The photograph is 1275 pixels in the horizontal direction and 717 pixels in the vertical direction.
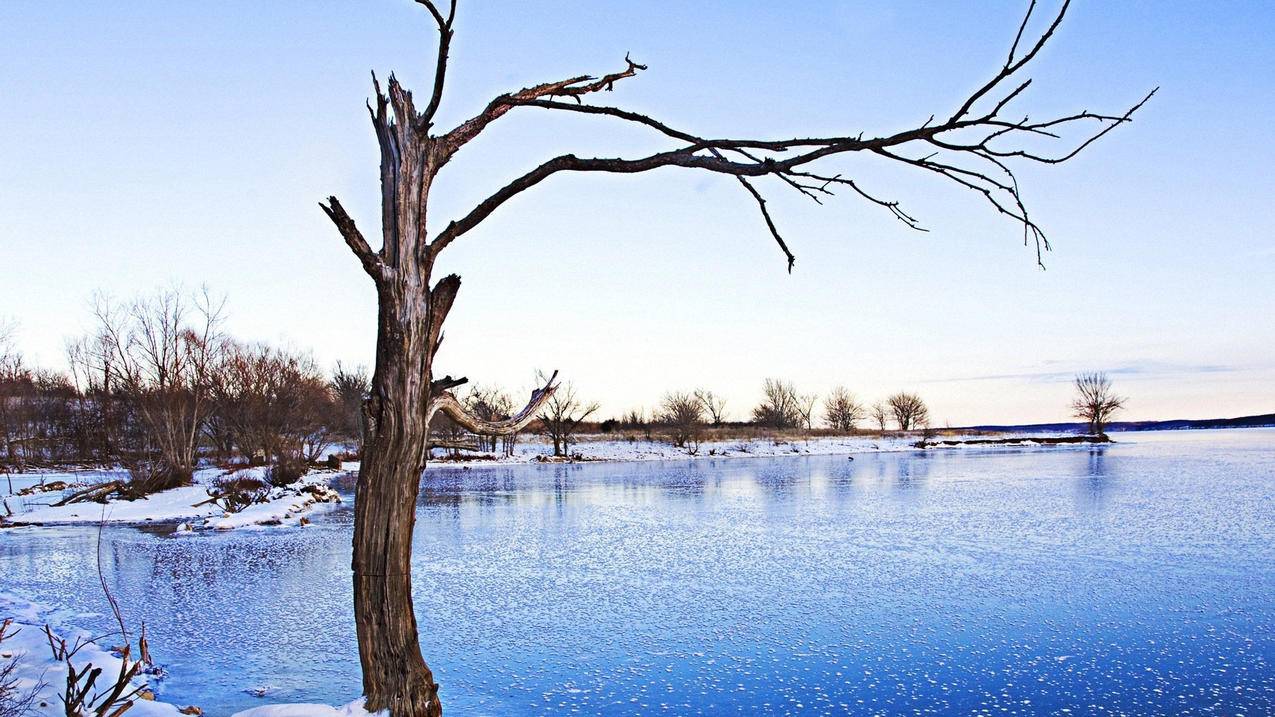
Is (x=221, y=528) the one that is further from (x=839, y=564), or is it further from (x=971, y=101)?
(x=971, y=101)

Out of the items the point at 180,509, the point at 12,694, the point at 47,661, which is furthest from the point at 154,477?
the point at 12,694

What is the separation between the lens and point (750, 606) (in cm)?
894

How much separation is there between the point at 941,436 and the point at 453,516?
64.3m

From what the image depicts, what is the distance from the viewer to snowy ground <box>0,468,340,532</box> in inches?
714

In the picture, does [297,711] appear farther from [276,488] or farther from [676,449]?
[676,449]

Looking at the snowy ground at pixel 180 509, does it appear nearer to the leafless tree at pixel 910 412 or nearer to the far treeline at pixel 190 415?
the far treeline at pixel 190 415

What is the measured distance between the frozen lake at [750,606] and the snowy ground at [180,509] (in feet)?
5.00

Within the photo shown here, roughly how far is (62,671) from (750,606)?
6.16 meters

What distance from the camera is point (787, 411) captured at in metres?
95.1

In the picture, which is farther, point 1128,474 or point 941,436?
point 941,436

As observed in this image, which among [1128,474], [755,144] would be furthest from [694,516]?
[1128,474]

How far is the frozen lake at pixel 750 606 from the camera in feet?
20.3

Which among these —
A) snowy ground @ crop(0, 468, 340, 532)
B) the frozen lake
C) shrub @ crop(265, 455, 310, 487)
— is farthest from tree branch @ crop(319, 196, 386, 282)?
shrub @ crop(265, 455, 310, 487)

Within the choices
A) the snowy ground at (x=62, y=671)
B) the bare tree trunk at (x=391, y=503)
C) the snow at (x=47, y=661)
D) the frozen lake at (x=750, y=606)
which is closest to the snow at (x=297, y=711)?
the snowy ground at (x=62, y=671)
